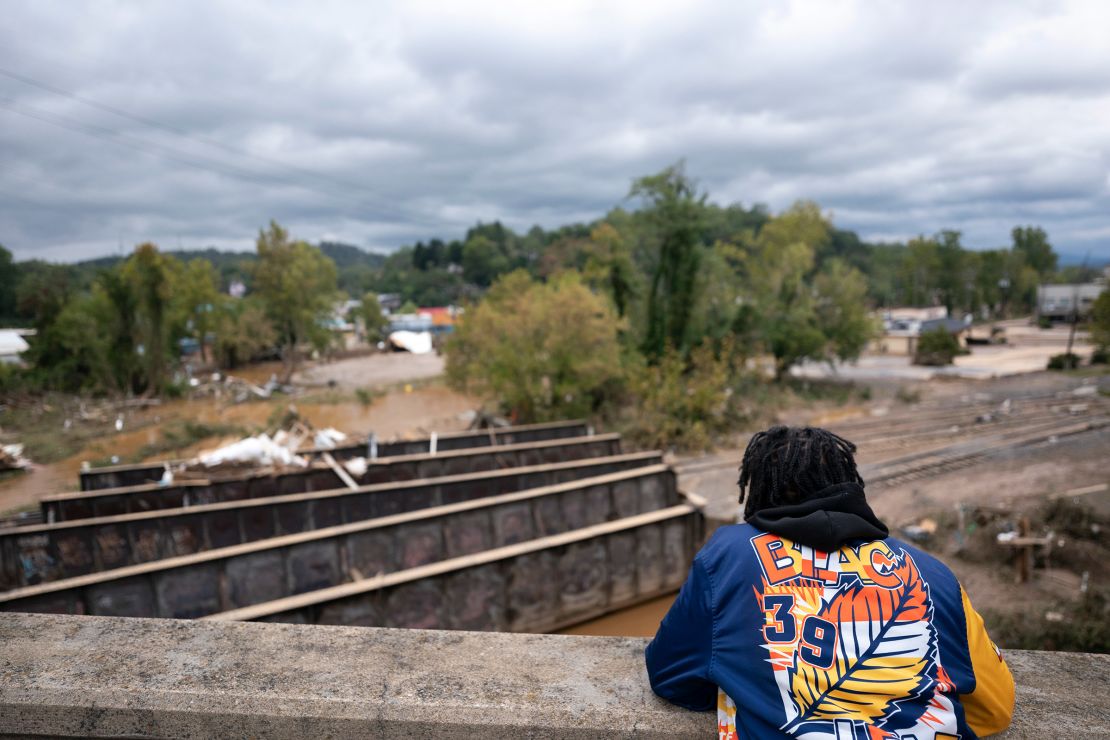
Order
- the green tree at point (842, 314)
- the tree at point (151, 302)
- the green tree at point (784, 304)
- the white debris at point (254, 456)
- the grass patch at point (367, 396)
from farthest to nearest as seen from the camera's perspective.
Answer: the green tree at point (842, 314) < the grass patch at point (367, 396) < the tree at point (151, 302) < the green tree at point (784, 304) < the white debris at point (254, 456)

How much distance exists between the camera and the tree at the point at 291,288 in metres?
34.8

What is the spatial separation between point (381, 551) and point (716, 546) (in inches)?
273

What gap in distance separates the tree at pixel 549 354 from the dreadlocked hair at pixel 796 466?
53.0 feet

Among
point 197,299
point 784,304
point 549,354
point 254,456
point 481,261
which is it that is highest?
point 481,261

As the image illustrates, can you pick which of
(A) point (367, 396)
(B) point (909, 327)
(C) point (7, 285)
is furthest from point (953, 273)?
(C) point (7, 285)

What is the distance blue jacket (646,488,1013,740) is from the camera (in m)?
1.54

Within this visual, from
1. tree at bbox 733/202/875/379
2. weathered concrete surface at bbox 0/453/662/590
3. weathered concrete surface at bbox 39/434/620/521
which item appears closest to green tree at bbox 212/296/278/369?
tree at bbox 733/202/875/379

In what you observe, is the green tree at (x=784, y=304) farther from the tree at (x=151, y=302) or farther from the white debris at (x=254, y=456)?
the tree at (x=151, y=302)

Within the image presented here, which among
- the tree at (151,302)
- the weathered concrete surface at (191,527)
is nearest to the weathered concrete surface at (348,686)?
the weathered concrete surface at (191,527)

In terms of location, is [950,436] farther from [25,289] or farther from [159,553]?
[25,289]

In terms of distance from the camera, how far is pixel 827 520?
1.68m

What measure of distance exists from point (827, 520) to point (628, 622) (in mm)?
7706

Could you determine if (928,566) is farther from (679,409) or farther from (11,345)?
(11,345)

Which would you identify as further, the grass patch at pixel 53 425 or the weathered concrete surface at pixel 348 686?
the grass patch at pixel 53 425
